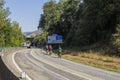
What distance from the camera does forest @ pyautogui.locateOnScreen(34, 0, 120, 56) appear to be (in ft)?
205

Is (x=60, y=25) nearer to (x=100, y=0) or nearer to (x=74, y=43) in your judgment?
(x=74, y=43)

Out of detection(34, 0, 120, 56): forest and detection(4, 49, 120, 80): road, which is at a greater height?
detection(34, 0, 120, 56): forest

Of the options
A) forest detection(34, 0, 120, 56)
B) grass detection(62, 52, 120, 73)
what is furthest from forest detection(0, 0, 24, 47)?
grass detection(62, 52, 120, 73)

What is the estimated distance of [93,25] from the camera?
74438 millimetres

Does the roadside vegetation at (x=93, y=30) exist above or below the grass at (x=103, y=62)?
above

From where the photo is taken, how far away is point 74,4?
103500 mm

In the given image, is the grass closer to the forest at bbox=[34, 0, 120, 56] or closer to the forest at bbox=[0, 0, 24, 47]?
the forest at bbox=[34, 0, 120, 56]

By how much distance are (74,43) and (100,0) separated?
2441 cm

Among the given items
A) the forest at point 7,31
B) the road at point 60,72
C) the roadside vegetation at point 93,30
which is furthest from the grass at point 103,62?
the forest at point 7,31

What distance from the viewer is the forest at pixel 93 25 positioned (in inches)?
2454

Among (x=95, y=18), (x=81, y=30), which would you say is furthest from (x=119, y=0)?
(x=81, y=30)

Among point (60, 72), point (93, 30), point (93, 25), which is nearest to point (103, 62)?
point (60, 72)

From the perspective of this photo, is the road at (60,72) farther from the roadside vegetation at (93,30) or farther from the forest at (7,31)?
the forest at (7,31)

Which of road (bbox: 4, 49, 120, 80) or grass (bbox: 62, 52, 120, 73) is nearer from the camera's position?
road (bbox: 4, 49, 120, 80)
